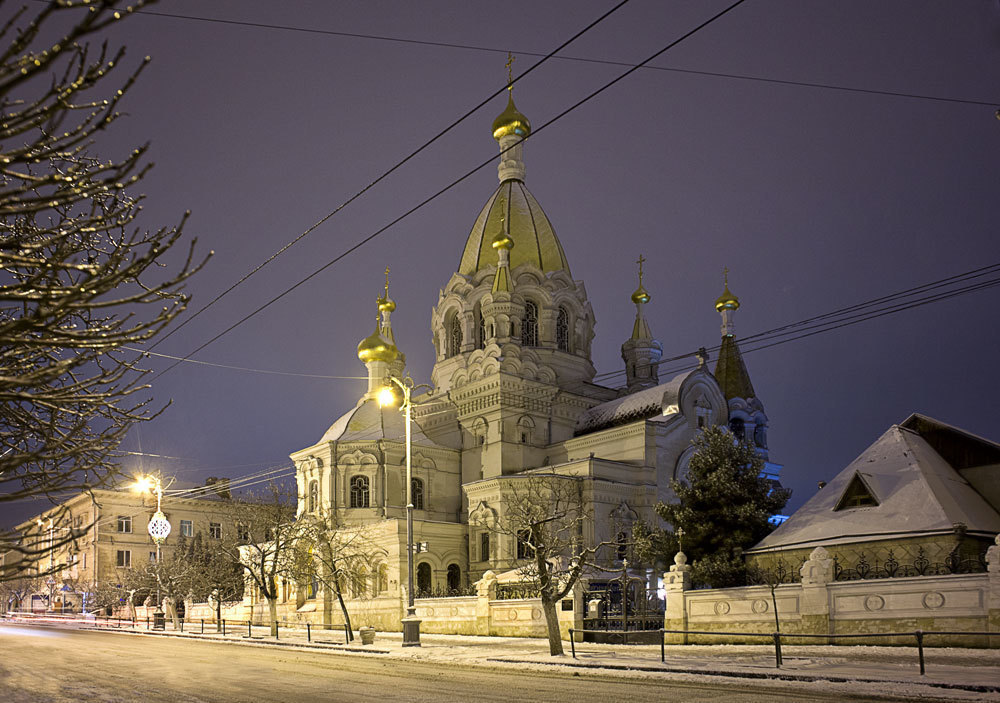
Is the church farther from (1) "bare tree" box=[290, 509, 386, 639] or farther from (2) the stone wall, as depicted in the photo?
(2) the stone wall

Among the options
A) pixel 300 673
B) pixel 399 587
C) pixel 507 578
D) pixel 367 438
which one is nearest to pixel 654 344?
pixel 367 438

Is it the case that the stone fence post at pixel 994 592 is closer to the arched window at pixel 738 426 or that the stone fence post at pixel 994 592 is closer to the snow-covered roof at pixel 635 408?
the snow-covered roof at pixel 635 408

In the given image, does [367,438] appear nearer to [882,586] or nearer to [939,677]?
[882,586]

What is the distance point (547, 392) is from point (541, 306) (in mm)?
6392

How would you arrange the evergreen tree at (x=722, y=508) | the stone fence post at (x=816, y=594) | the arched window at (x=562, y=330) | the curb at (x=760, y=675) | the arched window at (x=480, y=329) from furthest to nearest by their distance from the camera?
the arched window at (x=562, y=330) → the arched window at (x=480, y=329) → the evergreen tree at (x=722, y=508) → the stone fence post at (x=816, y=594) → the curb at (x=760, y=675)

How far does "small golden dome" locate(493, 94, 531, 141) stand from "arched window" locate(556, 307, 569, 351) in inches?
455

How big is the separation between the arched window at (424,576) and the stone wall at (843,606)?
71.5ft

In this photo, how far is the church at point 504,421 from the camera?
150 ft

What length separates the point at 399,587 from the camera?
41.1 m

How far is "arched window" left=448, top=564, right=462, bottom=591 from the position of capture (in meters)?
47.2

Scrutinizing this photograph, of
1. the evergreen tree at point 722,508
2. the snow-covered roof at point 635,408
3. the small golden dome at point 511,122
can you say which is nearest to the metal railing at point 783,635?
the evergreen tree at point 722,508

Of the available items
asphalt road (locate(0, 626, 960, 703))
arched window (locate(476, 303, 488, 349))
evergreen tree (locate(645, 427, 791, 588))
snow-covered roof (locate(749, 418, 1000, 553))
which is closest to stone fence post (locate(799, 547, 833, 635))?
snow-covered roof (locate(749, 418, 1000, 553))

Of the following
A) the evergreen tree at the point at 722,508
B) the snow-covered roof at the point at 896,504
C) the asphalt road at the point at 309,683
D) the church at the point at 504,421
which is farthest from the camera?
the church at the point at 504,421

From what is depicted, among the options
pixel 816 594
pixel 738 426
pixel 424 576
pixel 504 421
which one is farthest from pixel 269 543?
pixel 738 426
